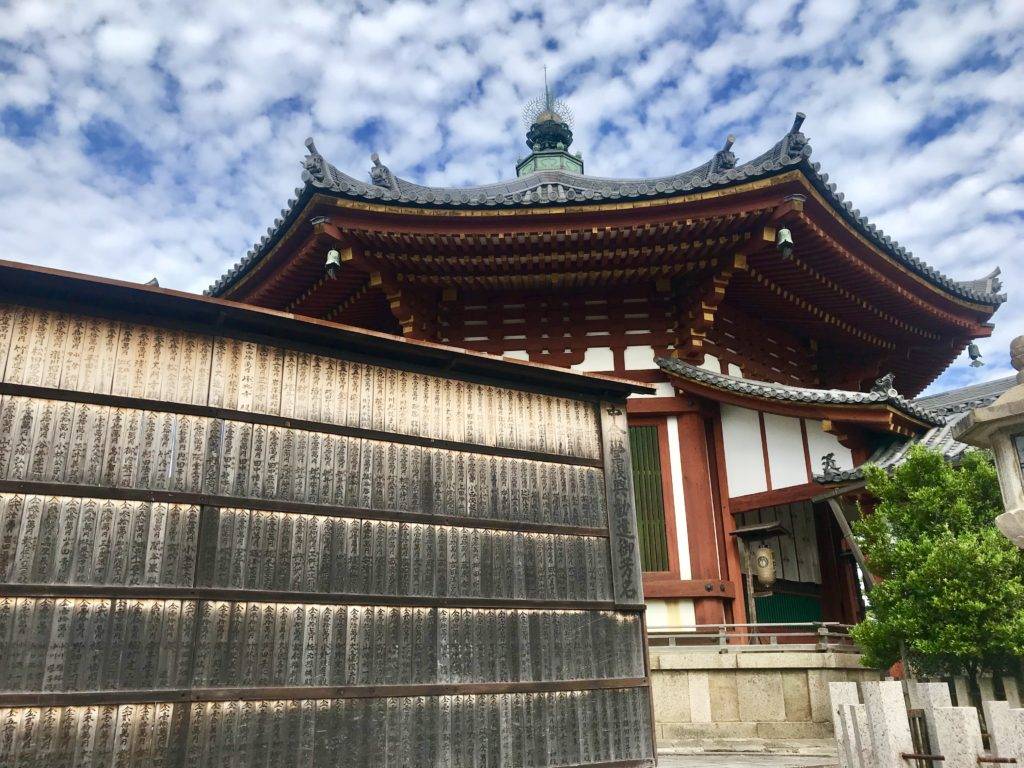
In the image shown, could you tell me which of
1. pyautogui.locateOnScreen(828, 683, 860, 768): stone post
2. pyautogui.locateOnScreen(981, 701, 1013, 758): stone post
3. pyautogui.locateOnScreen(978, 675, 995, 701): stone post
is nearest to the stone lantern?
pyautogui.locateOnScreen(981, 701, 1013, 758): stone post

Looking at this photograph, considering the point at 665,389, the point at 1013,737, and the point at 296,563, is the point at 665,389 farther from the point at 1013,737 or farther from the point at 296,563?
the point at 1013,737

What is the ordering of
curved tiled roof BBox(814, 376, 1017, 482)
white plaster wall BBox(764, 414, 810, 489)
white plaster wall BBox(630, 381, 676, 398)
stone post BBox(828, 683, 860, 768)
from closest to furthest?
stone post BBox(828, 683, 860, 768), curved tiled roof BBox(814, 376, 1017, 482), white plaster wall BBox(764, 414, 810, 489), white plaster wall BBox(630, 381, 676, 398)

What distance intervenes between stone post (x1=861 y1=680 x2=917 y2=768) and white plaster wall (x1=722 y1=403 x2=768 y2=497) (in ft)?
21.4

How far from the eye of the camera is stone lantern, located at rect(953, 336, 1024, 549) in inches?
247

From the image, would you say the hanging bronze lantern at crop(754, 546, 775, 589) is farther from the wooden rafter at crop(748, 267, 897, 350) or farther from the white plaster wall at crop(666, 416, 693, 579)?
the wooden rafter at crop(748, 267, 897, 350)

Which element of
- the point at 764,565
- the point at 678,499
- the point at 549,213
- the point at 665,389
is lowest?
the point at 764,565

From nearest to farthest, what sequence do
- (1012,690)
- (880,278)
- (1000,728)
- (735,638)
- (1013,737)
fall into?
(1013,737) < (1000,728) < (1012,690) < (735,638) < (880,278)

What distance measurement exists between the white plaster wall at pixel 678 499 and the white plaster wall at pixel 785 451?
1404 millimetres

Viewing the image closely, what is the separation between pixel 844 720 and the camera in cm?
666

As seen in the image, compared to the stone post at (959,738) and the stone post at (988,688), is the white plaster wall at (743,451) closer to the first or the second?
the stone post at (988,688)

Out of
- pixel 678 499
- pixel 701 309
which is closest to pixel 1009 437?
pixel 678 499

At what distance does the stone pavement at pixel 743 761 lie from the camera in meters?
8.83

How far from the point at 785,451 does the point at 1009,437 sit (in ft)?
20.1

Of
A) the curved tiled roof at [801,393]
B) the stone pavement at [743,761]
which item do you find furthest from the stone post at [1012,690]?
the curved tiled roof at [801,393]
